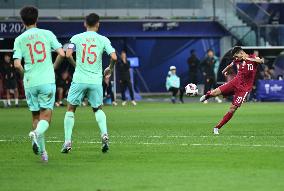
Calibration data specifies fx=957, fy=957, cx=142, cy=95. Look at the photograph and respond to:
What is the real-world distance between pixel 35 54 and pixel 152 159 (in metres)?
2.62

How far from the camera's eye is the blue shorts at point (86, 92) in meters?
17.5

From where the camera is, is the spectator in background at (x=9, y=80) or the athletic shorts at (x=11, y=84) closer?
the spectator in background at (x=9, y=80)

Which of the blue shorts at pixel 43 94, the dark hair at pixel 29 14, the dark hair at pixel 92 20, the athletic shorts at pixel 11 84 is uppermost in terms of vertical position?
the dark hair at pixel 29 14

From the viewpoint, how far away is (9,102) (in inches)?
1644

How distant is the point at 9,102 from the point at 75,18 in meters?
10.3

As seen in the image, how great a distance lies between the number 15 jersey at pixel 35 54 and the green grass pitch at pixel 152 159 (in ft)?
4.54

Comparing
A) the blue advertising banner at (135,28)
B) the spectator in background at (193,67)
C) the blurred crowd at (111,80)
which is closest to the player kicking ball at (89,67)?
the blurred crowd at (111,80)

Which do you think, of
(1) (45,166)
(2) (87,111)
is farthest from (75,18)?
(1) (45,166)

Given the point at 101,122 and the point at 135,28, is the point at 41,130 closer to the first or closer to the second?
the point at 101,122

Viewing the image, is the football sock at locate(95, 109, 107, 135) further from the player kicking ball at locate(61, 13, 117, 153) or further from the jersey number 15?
the jersey number 15

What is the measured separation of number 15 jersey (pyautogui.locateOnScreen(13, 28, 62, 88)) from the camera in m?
15.6

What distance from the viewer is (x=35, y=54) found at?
51.1 feet

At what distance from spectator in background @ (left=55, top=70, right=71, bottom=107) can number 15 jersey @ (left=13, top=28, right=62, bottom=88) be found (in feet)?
84.9

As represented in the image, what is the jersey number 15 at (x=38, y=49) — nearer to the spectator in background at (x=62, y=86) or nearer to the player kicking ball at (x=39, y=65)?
the player kicking ball at (x=39, y=65)
